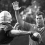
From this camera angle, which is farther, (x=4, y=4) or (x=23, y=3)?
(x=23, y=3)

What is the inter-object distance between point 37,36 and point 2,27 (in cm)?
53

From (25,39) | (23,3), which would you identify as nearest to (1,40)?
(25,39)

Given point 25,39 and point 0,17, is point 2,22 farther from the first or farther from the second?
point 25,39

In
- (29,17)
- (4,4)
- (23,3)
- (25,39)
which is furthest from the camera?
(23,3)

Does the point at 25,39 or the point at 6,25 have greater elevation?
the point at 6,25

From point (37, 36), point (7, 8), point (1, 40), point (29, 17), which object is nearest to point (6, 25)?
point (1, 40)

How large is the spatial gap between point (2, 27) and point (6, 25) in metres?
0.07

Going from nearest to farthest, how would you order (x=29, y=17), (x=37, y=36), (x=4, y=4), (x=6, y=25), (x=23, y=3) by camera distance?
(x=37, y=36)
(x=6, y=25)
(x=29, y=17)
(x=4, y=4)
(x=23, y=3)

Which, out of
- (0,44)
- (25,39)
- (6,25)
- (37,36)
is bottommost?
(25,39)

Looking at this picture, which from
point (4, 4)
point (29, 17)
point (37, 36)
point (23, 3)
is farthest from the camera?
point (23, 3)

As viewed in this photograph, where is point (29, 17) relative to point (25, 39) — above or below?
above

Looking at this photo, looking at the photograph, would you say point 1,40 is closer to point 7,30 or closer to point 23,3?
point 7,30

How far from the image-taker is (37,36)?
1886 mm

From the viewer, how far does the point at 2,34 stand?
78.2 inches
